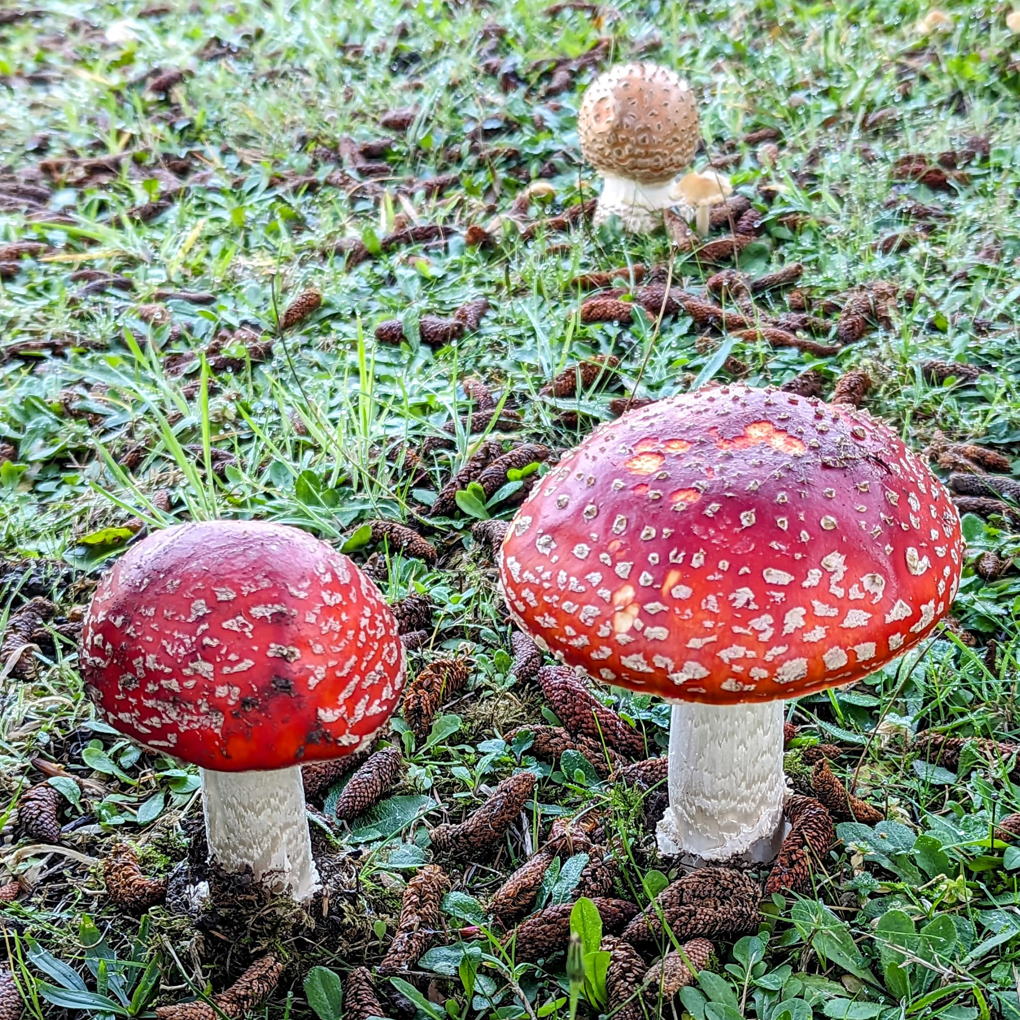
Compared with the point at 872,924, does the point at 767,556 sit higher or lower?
higher

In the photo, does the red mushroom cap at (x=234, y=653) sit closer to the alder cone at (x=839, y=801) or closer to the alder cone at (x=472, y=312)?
the alder cone at (x=839, y=801)

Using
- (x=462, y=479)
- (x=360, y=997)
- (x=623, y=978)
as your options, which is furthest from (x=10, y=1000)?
(x=462, y=479)

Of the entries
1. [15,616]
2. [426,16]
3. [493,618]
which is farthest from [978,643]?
[426,16]

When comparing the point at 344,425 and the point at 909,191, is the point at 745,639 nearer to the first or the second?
the point at 344,425

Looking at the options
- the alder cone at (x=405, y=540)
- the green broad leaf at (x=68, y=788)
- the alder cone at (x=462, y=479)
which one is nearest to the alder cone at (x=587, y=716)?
the alder cone at (x=405, y=540)

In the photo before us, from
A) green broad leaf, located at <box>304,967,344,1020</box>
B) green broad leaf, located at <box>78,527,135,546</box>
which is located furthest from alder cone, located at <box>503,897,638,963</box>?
green broad leaf, located at <box>78,527,135,546</box>

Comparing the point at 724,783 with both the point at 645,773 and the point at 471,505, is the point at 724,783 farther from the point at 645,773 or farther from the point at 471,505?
the point at 471,505
